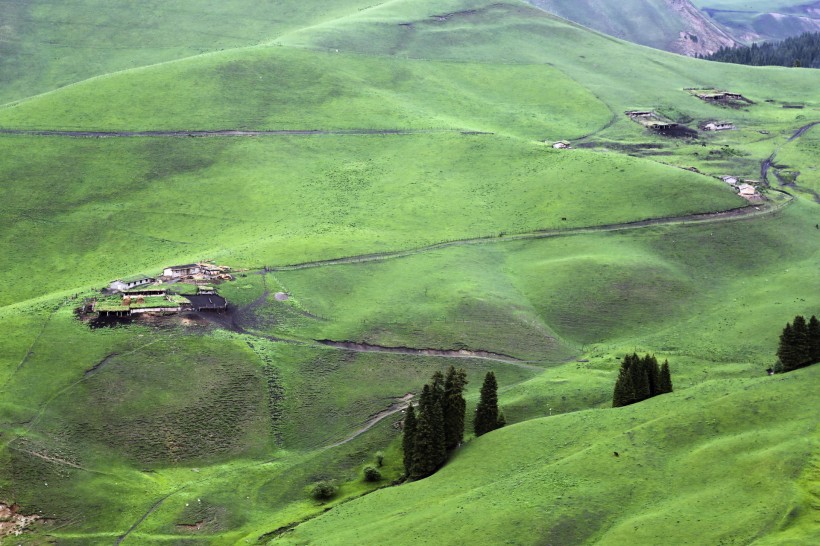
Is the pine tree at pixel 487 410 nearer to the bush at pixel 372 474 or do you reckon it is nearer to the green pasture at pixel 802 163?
the bush at pixel 372 474

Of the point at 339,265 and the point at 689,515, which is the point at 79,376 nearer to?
the point at 339,265

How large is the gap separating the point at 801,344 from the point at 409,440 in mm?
37522

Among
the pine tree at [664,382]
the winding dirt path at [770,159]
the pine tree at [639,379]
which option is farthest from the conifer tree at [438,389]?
the winding dirt path at [770,159]

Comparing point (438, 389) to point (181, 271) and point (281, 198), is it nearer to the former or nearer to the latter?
point (181, 271)

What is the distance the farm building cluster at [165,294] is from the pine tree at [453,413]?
31009 millimetres

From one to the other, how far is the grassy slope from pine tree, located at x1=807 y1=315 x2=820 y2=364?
3937 mm

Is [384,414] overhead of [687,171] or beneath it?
beneath

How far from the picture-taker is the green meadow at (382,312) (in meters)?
77.2

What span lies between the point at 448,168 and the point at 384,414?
72822 mm

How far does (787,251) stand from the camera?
135 m

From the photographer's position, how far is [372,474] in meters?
88.4

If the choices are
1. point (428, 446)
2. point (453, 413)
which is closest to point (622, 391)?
point (453, 413)

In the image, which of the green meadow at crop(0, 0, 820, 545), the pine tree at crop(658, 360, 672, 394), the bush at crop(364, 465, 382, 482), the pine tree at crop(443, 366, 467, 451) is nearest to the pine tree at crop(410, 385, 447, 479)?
the pine tree at crop(443, 366, 467, 451)

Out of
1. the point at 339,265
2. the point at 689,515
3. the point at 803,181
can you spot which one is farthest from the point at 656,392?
the point at 803,181
